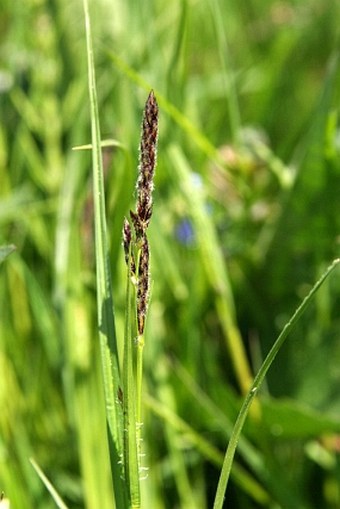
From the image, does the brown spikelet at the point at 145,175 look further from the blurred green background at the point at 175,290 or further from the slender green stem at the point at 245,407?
the blurred green background at the point at 175,290

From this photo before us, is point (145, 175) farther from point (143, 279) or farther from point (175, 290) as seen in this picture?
point (175, 290)

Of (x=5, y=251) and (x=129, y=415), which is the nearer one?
(x=129, y=415)

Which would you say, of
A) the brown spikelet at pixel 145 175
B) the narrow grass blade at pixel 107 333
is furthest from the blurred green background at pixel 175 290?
the brown spikelet at pixel 145 175

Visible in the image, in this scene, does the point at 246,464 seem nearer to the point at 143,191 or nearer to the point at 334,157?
the point at 334,157

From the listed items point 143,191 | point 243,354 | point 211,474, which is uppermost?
point 143,191

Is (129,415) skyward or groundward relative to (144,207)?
groundward

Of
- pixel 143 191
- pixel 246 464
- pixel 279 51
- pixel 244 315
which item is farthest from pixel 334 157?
pixel 143 191

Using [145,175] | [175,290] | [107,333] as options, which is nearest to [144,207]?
[145,175]

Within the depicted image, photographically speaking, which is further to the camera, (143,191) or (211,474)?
(211,474)

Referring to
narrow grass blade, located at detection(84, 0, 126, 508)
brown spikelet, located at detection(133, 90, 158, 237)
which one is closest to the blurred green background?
narrow grass blade, located at detection(84, 0, 126, 508)
